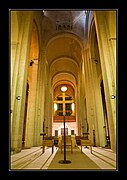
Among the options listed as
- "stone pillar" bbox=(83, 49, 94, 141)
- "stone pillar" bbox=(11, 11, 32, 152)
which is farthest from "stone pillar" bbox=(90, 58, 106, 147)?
"stone pillar" bbox=(11, 11, 32, 152)

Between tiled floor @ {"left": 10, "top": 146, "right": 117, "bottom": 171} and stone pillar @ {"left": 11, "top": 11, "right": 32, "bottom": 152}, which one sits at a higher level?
stone pillar @ {"left": 11, "top": 11, "right": 32, "bottom": 152}

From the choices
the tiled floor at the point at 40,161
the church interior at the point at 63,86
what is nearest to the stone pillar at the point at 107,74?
the church interior at the point at 63,86

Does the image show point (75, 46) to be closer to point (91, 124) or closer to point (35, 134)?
point (91, 124)

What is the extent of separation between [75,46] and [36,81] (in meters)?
8.15

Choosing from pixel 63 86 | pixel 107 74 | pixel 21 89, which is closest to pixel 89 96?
pixel 63 86

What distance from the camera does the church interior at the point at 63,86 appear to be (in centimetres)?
528

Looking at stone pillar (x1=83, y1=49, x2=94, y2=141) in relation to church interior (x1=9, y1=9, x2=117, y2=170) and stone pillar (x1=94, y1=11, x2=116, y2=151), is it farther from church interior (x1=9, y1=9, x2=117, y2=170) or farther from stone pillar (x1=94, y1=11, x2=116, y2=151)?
stone pillar (x1=94, y1=11, x2=116, y2=151)

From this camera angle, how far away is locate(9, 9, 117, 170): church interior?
17.3 feet

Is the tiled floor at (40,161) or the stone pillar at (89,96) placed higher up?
the stone pillar at (89,96)

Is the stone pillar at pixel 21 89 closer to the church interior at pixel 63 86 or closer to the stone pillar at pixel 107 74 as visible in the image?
the church interior at pixel 63 86

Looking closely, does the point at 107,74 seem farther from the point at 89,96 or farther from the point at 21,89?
the point at 89,96

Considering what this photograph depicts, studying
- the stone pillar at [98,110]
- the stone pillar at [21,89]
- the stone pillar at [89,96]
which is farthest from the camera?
the stone pillar at [89,96]
